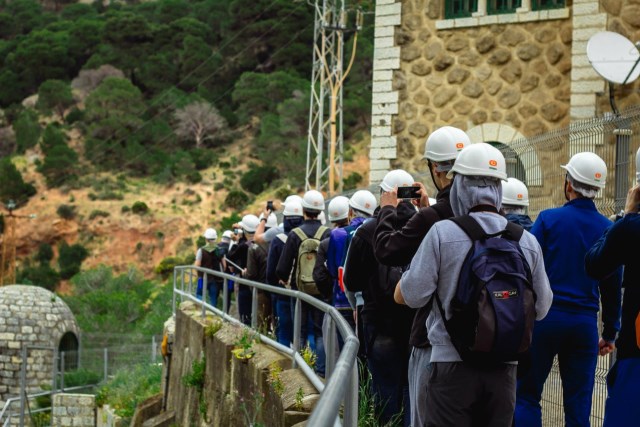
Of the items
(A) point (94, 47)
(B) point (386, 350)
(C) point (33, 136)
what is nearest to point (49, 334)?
(B) point (386, 350)

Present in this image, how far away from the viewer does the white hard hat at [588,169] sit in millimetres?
6652

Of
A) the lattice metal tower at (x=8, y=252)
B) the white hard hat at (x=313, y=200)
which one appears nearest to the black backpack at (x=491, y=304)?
the white hard hat at (x=313, y=200)

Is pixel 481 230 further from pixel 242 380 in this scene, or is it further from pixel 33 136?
pixel 33 136

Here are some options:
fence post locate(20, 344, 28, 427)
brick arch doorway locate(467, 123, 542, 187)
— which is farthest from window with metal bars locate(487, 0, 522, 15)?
fence post locate(20, 344, 28, 427)

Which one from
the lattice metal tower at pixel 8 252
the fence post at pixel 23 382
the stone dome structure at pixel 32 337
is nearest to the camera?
the fence post at pixel 23 382

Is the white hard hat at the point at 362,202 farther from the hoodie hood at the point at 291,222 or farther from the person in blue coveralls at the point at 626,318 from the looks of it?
the person in blue coveralls at the point at 626,318

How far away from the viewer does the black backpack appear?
188 inches

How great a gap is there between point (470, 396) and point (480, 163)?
114cm

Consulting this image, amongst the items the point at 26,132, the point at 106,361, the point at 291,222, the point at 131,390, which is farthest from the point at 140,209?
the point at 291,222

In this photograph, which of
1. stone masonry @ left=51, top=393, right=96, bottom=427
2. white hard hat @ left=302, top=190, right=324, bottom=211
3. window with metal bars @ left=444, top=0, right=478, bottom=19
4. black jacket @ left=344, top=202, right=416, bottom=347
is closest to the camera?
black jacket @ left=344, top=202, right=416, bottom=347

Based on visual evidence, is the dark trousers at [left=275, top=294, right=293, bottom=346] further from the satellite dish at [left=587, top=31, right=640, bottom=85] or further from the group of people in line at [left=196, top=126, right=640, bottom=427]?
the satellite dish at [left=587, top=31, right=640, bottom=85]

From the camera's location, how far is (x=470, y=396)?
16.1 ft

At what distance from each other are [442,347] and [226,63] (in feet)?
276

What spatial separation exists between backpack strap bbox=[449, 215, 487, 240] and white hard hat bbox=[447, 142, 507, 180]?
292 millimetres
